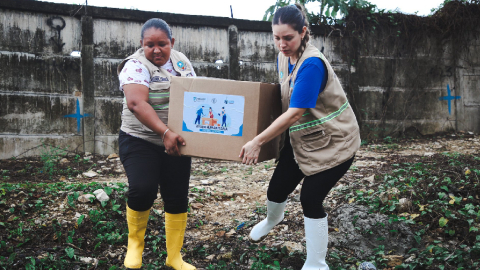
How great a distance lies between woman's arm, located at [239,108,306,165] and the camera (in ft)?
6.48

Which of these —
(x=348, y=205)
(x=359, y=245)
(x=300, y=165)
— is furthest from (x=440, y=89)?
(x=300, y=165)

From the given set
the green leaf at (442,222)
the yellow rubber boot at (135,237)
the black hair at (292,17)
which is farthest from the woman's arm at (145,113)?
the green leaf at (442,222)

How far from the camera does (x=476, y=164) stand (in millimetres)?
4352

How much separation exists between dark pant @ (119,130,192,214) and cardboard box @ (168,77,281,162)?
254mm

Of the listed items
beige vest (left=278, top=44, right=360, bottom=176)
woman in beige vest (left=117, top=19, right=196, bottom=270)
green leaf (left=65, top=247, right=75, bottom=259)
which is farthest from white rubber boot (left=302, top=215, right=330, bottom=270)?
green leaf (left=65, top=247, right=75, bottom=259)

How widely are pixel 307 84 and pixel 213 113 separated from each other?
1.85 feet

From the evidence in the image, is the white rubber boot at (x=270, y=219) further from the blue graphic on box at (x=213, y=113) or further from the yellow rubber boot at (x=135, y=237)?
the yellow rubber boot at (x=135, y=237)

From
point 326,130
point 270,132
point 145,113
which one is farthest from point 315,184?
point 145,113

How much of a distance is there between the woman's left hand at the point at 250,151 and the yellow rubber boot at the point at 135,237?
81 centimetres

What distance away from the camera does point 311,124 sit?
210 centimetres

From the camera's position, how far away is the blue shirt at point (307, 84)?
196cm

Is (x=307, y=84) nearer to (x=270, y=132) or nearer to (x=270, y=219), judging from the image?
(x=270, y=132)

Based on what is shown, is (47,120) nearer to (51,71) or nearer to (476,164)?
(51,71)

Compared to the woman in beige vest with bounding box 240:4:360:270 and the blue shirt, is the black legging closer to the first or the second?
the woman in beige vest with bounding box 240:4:360:270
